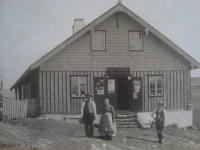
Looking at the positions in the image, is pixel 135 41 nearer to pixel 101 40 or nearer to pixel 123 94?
pixel 101 40

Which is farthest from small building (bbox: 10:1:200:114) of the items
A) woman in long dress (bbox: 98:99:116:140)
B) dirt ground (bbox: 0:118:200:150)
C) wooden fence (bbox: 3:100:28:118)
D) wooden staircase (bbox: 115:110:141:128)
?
woman in long dress (bbox: 98:99:116:140)

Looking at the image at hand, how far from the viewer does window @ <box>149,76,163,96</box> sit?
15051 millimetres

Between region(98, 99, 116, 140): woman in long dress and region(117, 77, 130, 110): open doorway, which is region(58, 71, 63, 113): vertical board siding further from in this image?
region(98, 99, 116, 140): woman in long dress

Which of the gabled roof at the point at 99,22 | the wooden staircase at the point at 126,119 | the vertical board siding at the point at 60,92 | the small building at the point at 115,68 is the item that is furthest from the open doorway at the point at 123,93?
the vertical board siding at the point at 60,92

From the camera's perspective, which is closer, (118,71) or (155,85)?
(118,71)

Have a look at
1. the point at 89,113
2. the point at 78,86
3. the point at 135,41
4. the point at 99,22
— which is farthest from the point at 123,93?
the point at 89,113

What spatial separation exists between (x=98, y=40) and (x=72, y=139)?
6.12 meters

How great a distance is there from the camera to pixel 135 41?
588 inches

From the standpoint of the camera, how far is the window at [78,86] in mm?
14449

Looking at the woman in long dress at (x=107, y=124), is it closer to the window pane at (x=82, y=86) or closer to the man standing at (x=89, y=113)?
the man standing at (x=89, y=113)

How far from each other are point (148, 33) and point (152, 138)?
554 centimetres

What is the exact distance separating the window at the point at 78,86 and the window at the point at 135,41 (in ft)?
9.19

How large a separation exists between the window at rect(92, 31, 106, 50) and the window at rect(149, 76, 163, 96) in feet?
9.45

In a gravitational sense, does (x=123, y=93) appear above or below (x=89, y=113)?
above
